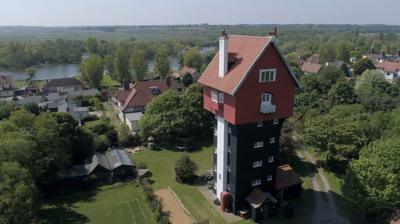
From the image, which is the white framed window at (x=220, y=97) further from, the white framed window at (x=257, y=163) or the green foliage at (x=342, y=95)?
the green foliage at (x=342, y=95)

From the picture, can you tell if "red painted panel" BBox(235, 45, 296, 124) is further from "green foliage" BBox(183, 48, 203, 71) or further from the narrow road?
"green foliage" BBox(183, 48, 203, 71)


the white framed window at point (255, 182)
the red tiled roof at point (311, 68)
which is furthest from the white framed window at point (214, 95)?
the red tiled roof at point (311, 68)

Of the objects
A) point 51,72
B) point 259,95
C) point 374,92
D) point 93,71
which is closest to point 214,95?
point 259,95

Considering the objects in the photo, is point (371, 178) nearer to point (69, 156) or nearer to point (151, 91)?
point (69, 156)

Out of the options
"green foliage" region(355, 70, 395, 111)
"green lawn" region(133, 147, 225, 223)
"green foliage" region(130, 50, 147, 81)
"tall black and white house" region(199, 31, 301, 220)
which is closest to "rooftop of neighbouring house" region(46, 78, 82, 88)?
"green foliage" region(130, 50, 147, 81)

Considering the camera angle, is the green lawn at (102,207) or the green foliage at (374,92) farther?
the green foliage at (374,92)

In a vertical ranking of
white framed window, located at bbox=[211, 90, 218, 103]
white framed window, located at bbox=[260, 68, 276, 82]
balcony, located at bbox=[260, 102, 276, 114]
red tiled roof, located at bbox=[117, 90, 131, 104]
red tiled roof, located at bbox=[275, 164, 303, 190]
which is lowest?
red tiled roof, located at bbox=[275, 164, 303, 190]

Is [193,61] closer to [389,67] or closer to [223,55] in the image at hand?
[389,67]

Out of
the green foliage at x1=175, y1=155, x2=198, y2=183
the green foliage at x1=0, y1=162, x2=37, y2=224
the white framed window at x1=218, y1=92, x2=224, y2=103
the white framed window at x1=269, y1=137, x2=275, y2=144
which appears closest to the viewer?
the green foliage at x1=0, y1=162, x2=37, y2=224
